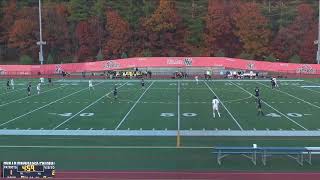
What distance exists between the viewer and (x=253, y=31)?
246 feet

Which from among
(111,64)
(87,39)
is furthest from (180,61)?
(87,39)

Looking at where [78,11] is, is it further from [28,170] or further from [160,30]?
[28,170]

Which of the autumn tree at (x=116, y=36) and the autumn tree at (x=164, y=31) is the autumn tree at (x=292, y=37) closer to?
the autumn tree at (x=164, y=31)

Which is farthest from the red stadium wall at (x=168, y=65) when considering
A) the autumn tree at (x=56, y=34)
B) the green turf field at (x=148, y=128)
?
the green turf field at (x=148, y=128)

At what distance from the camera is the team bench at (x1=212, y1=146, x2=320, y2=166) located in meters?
15.5

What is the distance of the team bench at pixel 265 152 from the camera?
15.5m

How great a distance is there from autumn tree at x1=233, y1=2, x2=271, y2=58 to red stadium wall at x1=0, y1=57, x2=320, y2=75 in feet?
42.0

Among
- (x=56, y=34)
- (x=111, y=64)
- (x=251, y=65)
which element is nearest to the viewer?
(x=251, y=65)

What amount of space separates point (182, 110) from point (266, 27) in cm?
5138

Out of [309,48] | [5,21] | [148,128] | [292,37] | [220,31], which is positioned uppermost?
[5,21]

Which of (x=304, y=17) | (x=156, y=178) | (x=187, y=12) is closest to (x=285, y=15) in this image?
(x=304, y=17)

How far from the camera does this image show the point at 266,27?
3022 inches

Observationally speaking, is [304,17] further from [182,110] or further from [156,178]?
[156,178]

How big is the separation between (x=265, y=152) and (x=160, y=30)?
62617 mm
